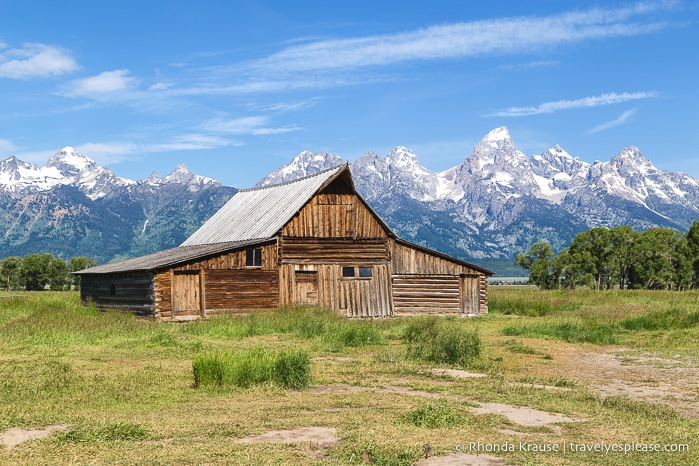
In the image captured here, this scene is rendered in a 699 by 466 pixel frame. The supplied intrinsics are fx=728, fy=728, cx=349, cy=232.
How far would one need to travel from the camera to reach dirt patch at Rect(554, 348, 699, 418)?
47.8 feet

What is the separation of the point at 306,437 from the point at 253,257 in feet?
90.5

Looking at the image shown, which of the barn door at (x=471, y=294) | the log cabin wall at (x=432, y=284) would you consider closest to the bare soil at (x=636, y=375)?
the log cabin wall at (x=432, y=284)

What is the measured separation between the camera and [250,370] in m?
14.9

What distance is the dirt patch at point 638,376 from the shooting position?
14570mm

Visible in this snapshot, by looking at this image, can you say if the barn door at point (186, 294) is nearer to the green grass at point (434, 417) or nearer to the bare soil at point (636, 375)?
the bare soil at point (636, 375)

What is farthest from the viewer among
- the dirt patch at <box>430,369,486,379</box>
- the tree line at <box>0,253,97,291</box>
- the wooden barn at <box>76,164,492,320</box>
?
the tree line at <box>0,253,97,291</box>

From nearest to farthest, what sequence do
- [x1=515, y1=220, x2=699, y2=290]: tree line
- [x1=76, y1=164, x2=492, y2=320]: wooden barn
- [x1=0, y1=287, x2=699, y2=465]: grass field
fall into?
[x1=0, y1=287, x2=699, y2=465]: grass field, [x1=76, y1=164, x2=492, y2=320]: wooden barn, [x1=515, y1=220, x2=699, y2=290]: tree line

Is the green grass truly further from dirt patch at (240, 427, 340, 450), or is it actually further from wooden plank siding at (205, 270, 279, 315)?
wooden plank siding at (205, 270, 279, 315)

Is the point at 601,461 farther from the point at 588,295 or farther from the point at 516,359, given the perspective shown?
the point at 588,295

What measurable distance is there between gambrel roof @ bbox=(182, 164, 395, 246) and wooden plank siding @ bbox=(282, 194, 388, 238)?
0.48m

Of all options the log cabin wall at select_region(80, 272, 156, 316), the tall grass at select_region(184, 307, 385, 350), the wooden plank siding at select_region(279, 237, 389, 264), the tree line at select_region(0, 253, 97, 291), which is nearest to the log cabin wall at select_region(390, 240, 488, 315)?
the wooden plank siding at select_region(279, 237, 389, 264)

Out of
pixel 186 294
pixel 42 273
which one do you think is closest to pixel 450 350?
pixel 186 294

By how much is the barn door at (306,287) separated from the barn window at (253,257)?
218cm

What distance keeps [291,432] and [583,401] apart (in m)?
6.05
